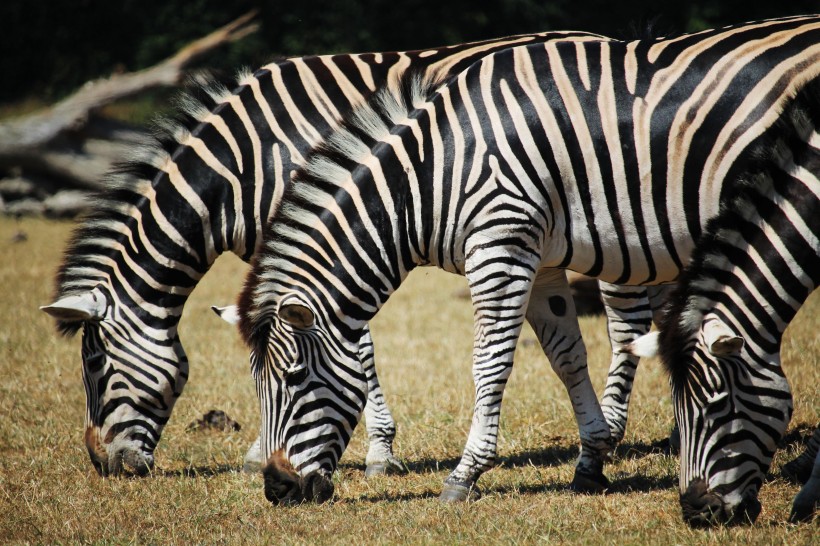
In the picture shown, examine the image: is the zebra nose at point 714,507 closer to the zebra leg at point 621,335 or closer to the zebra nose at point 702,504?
the zebra nose at point 702,504

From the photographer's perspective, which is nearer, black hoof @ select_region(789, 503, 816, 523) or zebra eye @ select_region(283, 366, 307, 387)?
black hoof @ select_region(789, 503, 816, 523)

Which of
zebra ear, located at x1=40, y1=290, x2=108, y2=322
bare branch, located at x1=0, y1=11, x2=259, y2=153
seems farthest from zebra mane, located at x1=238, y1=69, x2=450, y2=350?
bare branch, located at x1=0, y1=11, x2=259, y2=153

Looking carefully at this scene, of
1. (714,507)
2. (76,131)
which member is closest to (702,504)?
(714,507)

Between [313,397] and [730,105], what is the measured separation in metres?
2.77

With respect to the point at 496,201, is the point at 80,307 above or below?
below

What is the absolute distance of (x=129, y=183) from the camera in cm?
574

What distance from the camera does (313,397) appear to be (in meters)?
4.64

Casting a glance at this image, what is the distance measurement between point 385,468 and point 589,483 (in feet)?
4.43

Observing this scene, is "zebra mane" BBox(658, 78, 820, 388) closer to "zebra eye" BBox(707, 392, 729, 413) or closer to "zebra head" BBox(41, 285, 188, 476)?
"zebra eye" BBox(707, 392, 729, 413)

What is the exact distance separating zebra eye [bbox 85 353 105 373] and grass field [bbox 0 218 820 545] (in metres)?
0.68

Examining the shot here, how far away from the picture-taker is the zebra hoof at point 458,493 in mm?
4809

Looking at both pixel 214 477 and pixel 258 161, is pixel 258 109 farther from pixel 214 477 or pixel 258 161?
pixel 214 477

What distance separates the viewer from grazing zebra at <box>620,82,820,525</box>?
3820 millimetres

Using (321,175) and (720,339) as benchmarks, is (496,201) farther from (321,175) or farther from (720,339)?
(720,339)
